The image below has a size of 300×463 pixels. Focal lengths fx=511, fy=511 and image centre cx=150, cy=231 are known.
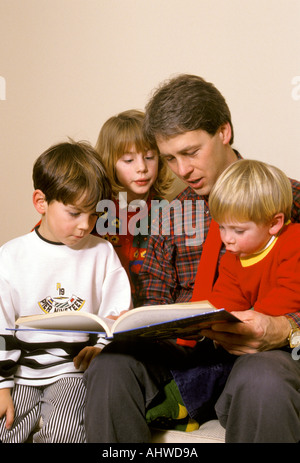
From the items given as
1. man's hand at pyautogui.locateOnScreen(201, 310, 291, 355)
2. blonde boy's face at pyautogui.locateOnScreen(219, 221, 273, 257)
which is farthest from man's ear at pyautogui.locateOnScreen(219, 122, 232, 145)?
man's hand at pyautogui.locateOnScreen(201, 310, 291, 355)

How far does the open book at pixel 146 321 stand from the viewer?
3.48ft

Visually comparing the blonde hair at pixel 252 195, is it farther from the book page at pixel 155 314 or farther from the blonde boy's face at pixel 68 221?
the blonde boy's face at pixel 68 221

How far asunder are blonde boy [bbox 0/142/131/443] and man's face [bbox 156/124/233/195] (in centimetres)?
23

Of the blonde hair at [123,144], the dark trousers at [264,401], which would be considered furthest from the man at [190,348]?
the blonde hair at [123,144]

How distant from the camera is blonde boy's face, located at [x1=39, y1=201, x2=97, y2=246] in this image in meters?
1.51

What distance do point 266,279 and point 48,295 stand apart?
0.64 m

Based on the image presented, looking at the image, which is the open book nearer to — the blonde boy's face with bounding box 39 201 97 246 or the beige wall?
the blonde boy's face with bounding box 39 201 97 246

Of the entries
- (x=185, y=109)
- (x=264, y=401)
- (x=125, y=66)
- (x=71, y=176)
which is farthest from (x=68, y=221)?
(x=125, y=66)

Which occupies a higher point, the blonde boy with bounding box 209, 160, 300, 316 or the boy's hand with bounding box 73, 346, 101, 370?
the blonde boy with bounding box 209, 160, 300, 316

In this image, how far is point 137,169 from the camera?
1834 millimetres

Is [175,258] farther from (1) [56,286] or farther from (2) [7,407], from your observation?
(2) [7,407]

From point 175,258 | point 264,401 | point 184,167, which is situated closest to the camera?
point 264,401
